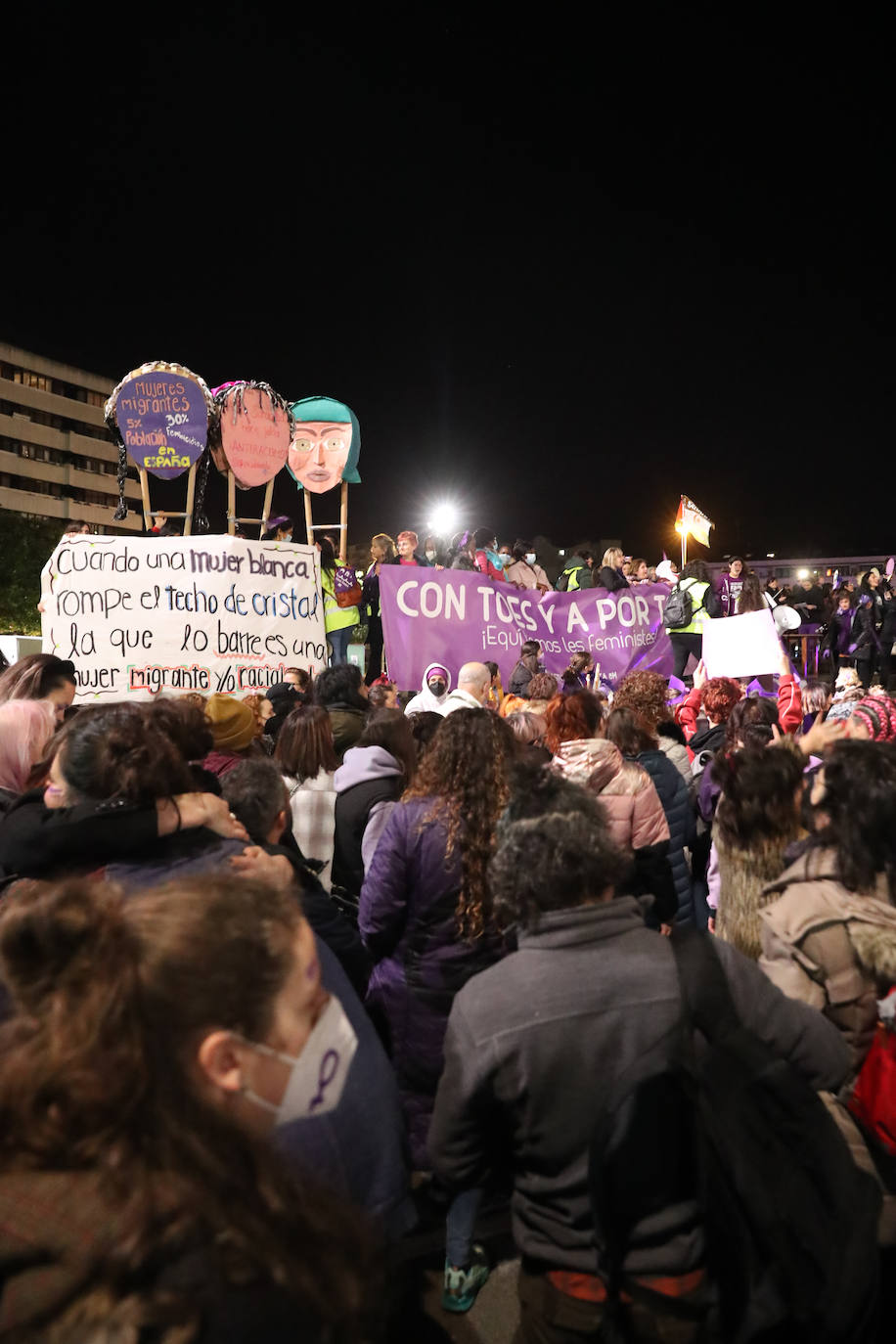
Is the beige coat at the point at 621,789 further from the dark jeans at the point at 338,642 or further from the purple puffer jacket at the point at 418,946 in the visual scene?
the dark jeans at the point at 338,642

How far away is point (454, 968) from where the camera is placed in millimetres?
2691

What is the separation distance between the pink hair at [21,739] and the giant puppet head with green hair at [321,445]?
19.8 ft

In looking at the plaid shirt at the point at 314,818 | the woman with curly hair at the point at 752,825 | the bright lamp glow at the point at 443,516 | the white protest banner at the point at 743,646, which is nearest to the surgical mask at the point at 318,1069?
the woman with curly hair at the point at 752,825

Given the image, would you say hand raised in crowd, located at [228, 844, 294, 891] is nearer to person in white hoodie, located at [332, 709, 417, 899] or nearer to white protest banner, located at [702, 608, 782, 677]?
person in white hoodie, located at [332, 709, 417, 899]

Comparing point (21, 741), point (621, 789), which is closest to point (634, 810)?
point (621, 789)

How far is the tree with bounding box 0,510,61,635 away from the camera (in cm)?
4369

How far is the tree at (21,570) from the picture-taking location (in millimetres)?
43688

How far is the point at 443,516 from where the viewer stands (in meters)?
26.3

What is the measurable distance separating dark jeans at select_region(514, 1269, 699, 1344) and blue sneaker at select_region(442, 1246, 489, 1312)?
86 cm

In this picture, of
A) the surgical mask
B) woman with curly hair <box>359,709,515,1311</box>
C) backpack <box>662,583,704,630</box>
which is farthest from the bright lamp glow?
the surgical mask

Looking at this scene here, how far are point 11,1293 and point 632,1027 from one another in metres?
1.19

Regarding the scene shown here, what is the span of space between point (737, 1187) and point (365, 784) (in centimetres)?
239

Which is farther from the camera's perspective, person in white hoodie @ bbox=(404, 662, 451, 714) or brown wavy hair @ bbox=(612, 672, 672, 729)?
person in white hoodie @ bbox=(404, 662, 451, 714)

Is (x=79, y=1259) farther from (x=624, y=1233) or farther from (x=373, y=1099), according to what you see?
(x=624, y=1233)
